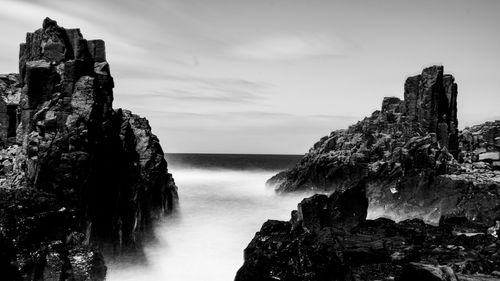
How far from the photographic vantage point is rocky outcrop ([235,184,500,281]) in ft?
48.6

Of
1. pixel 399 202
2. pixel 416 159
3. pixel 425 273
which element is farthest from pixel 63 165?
pixel 416 159

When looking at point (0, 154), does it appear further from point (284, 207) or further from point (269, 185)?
point (269, 185)

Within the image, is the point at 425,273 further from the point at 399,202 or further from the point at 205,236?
the point at 399,202

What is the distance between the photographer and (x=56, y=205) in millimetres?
18453

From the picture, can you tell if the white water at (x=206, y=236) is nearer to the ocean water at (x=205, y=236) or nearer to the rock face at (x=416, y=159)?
the ocean water at (x=205, y=236)

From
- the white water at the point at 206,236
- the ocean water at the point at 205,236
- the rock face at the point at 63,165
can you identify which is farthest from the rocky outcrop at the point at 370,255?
the ocean water at the point at 205,236

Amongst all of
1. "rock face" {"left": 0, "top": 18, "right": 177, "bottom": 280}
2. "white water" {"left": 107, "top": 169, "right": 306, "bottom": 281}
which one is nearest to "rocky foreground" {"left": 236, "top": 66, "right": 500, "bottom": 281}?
"white water" {"left": 107, "top": 169, "right": 306, "bottom": 281}

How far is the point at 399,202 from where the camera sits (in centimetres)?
3825

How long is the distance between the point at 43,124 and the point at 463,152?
43.9 m

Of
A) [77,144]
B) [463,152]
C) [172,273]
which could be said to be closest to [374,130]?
[463,152]

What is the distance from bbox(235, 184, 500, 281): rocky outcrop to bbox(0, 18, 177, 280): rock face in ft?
25.8

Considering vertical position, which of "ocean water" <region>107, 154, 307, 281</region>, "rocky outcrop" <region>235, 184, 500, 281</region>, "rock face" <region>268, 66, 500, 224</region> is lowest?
"ocean water" <region>107, 154, 307, 281</region>

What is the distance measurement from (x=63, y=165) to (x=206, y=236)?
640 inches

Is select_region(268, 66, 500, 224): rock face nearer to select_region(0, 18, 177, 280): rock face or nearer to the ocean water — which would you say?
the ocean water
